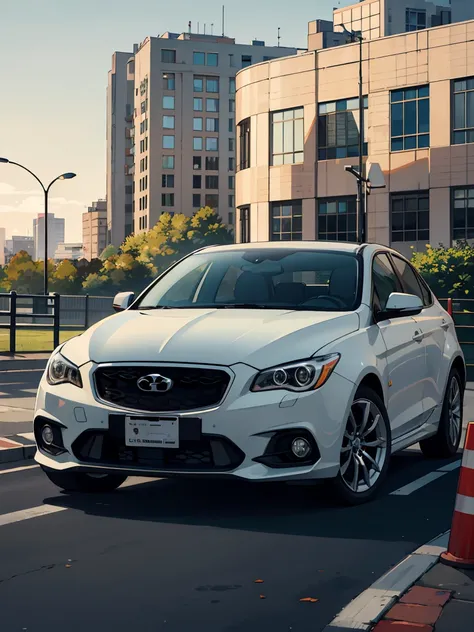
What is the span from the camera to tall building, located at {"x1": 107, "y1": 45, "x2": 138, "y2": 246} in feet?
519

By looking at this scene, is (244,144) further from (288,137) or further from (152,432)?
(152,432)

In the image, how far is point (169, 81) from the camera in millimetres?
139250

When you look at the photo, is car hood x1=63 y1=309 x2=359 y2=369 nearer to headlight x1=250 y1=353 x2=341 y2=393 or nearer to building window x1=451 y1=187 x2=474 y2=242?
headlight x1=250 y1=353 x2=341 y2=393

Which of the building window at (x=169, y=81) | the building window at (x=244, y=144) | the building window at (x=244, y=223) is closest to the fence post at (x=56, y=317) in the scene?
the building window at (x=244, y=223)

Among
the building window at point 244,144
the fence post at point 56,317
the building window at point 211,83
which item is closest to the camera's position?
the fence post at point 56,317

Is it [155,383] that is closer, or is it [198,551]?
[198,551]

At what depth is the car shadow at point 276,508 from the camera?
636 centimetres

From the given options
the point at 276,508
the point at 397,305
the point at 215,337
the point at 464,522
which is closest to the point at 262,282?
the point at 397,305

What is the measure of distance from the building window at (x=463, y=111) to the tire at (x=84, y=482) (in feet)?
150

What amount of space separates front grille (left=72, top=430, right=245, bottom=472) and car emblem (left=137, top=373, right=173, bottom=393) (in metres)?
0.31

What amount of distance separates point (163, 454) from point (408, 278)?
326 cm

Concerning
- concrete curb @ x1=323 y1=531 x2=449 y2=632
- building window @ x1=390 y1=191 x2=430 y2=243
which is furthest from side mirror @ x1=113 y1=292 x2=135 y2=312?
building window @ x1=390 y1=191 x2=430 y2=243

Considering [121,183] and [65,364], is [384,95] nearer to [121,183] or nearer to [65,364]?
[65,364]

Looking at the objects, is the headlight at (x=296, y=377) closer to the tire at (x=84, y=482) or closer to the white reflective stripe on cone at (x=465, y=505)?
the white reflective stripe on cone at (x=465, y=505)
